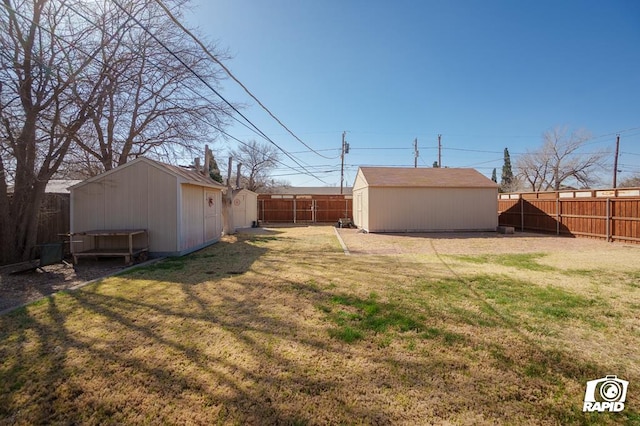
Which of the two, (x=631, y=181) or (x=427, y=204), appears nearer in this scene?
(x=427, y=204)

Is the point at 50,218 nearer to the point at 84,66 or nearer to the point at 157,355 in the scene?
the point at 84,66

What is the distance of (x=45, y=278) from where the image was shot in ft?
21.0

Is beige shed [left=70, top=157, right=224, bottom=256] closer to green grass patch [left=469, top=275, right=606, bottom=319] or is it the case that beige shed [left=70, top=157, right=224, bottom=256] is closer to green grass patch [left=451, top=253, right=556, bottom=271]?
green grass patch [left=469, top=275, right=606, bottom=319]

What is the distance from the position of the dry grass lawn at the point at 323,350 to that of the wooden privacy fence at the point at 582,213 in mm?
7309

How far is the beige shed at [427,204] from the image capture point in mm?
15281

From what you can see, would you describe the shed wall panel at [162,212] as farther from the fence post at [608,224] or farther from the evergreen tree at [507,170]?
the evergreen tree at [507,170]

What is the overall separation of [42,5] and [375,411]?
10.6 metres

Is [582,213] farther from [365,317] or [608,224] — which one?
[365,317]

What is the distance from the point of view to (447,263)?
7.52 m

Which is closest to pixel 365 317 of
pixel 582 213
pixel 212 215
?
pixel 212 215

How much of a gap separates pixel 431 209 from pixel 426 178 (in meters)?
1.82

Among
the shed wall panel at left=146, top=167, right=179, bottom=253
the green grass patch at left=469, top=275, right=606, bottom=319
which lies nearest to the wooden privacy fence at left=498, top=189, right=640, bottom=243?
the green grass patch at left=469, top=275, right=606, bottom=319

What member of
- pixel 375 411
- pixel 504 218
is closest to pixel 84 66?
pixel 375 411

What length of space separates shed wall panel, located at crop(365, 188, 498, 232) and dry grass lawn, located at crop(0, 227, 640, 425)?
9.26 m
